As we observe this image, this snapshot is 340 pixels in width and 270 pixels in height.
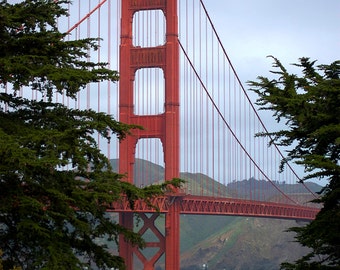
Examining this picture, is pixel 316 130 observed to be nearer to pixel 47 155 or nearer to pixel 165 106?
pixel 47 155

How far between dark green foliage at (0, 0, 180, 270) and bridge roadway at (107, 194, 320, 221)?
115 ft

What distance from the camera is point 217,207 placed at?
69875mm

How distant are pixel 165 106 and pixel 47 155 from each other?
47.7 metres

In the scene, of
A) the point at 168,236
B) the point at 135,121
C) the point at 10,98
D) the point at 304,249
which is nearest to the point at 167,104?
the point at 135,121

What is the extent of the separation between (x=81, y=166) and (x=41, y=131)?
3.08ft

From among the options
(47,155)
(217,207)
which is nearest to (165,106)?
(217,207)

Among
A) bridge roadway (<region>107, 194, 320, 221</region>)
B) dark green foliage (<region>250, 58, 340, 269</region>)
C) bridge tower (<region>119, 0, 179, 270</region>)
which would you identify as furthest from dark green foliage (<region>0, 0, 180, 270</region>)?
bridge tower (<region>119, 0, 179, 270</region>)

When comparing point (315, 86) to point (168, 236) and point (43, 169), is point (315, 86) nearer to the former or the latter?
point (43, 169)

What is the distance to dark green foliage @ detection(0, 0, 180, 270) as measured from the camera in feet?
52.4

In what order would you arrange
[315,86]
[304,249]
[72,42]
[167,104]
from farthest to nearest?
[304,249] < [167,104] < [72,42] < [315,86]

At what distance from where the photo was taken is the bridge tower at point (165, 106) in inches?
2454

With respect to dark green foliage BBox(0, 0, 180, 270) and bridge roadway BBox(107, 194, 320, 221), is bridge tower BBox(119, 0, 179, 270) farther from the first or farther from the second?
dark green foliage BBox(0, 0, 180, 270)

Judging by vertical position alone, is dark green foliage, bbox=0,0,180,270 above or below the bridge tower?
below

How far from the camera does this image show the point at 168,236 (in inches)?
2502
